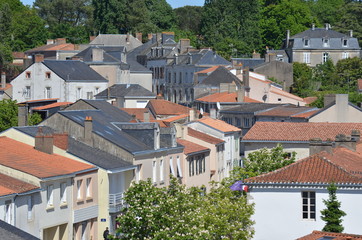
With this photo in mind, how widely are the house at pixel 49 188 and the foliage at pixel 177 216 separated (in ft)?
14.0

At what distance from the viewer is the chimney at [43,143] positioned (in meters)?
46.3

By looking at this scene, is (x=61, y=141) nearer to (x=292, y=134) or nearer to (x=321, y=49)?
(x=292, y=134)

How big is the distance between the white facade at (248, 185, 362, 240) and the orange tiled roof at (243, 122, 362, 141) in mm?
23082

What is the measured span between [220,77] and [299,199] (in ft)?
214

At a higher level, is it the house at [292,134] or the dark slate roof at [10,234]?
the house at [292,134]

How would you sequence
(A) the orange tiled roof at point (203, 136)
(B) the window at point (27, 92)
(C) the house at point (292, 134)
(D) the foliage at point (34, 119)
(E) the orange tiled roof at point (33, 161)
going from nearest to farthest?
(E) the orange tiled roof at point (33, 161), (C) the house at point (292, 134), (A) the orange tiled roof at point (203, 136), (D) the foliage at point (34, 119), (B) the window at point (27, 92)

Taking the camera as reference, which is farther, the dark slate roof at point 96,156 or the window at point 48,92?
the window at point 48,92

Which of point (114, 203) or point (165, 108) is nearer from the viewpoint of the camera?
point (114, 203)

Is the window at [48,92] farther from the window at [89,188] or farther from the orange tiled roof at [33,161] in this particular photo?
the window at [89,188]

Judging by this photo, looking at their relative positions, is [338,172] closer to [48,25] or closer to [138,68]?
[138,68]

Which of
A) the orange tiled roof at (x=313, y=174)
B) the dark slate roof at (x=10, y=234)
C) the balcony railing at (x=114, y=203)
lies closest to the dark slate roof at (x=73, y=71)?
the balcony railing at (x=114, y=203)

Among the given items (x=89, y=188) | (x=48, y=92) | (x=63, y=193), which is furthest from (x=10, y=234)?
(x=48, y=92)

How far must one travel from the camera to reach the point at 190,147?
64.3 meters

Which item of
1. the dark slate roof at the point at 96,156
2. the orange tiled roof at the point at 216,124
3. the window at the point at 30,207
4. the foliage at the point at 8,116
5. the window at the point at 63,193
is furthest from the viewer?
the orange tiled roof at the point at 216,124
